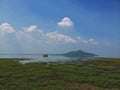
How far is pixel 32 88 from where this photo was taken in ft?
69.9

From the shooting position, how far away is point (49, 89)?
68.9 feet

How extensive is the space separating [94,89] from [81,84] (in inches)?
104

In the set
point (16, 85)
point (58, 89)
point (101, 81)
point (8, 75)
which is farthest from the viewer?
point (8, 75)

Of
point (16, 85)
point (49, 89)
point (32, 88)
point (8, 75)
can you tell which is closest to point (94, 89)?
point (49, 89)

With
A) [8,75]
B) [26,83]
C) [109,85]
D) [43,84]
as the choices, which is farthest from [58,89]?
[8,75]

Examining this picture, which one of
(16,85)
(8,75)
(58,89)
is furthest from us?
(8,75)

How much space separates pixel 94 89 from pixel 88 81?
354cm

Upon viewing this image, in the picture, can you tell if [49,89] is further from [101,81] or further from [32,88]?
[101,81]

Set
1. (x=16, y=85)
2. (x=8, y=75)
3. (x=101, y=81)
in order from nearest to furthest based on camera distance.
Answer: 1. (x=16, y=85)
2. (x=101, y=81)
3. (x=8, y=75)

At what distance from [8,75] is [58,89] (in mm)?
11204

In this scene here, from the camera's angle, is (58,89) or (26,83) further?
(26,83)

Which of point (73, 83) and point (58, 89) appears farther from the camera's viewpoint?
point (73, 83)

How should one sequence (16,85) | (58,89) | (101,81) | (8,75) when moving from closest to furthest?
(58,89) < (16,85) < (101,81) < (8,75)

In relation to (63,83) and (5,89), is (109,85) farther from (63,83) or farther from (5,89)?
(5,89)
